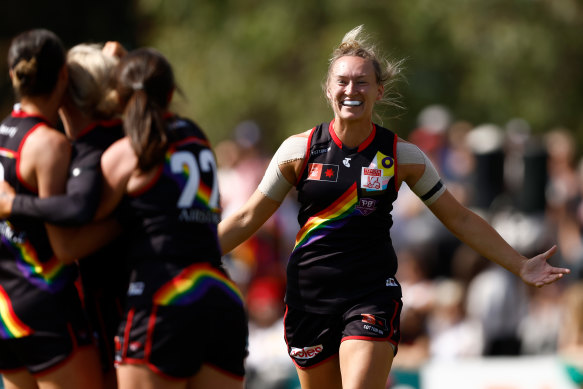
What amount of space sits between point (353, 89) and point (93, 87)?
1.43 m

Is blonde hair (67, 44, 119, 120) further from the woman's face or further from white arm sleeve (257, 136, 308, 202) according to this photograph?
the woman's face

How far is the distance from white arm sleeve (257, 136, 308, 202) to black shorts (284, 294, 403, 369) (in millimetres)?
649

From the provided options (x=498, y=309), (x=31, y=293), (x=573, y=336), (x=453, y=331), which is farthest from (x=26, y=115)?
(x=498, y=309)

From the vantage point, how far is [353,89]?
5.46 meters

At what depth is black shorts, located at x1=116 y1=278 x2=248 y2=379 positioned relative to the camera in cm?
444

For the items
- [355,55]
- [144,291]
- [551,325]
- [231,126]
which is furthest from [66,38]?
[144,291]

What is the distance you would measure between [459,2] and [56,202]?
536 inches

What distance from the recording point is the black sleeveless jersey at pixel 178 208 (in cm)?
452

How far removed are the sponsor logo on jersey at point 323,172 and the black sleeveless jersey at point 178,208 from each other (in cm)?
92

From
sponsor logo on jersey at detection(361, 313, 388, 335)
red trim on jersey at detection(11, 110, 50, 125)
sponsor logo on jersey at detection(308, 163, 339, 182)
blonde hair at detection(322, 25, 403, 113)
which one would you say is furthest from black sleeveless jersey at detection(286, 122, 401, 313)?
red trim on jersey at detection(11, 110, 50, 125)

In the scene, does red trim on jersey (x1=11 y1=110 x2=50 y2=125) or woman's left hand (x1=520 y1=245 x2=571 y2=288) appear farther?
woman's left hand (x1=520 y1=245 x2=571 y2=288)

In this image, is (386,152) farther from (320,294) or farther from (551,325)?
(551,325)

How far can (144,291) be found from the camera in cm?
449

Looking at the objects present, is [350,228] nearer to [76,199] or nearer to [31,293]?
[76,199]
